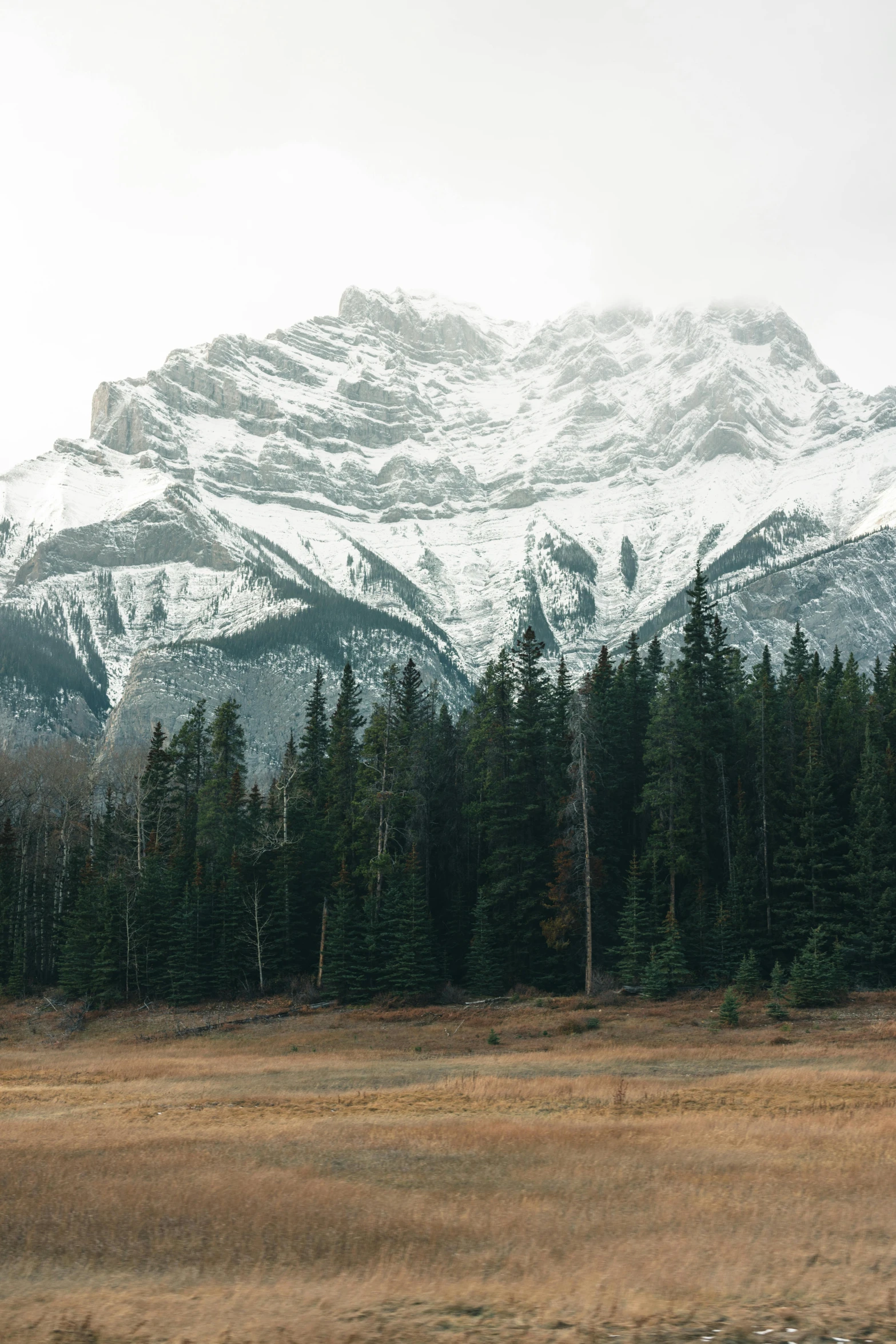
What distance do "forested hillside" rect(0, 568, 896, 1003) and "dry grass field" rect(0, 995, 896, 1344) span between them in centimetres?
2103

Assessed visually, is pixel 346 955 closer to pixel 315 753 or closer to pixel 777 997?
pixel 777 997

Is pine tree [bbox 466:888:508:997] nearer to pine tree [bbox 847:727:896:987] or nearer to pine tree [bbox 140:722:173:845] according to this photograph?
pine tree [bbox 847:727:896:987]

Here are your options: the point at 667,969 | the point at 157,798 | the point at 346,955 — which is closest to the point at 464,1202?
the point at 667,969

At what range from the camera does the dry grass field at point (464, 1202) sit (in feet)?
39.3

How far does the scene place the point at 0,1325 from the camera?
11.9 m

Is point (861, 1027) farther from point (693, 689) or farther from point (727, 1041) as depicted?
point (693, 689)

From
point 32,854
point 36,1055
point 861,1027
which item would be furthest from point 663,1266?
point 32,854

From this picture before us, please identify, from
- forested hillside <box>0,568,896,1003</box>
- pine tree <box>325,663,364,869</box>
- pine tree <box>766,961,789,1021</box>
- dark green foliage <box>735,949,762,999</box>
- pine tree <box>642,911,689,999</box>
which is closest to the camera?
pine tree <box>766,961,789,1021</box>

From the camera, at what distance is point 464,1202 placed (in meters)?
17.0

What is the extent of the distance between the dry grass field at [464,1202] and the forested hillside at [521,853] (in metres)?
21.0

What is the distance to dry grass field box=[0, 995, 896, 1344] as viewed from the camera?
39.3ft

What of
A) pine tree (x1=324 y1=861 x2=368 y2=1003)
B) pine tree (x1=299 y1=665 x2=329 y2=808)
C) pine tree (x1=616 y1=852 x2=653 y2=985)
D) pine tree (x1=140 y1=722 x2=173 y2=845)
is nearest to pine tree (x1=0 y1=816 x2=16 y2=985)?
pine tree (x1=140 y1=722 x2=173 y2=845)

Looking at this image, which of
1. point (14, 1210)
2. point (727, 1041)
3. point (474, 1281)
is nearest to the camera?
point (474, 1281)

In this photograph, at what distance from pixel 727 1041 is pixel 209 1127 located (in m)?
21.5
